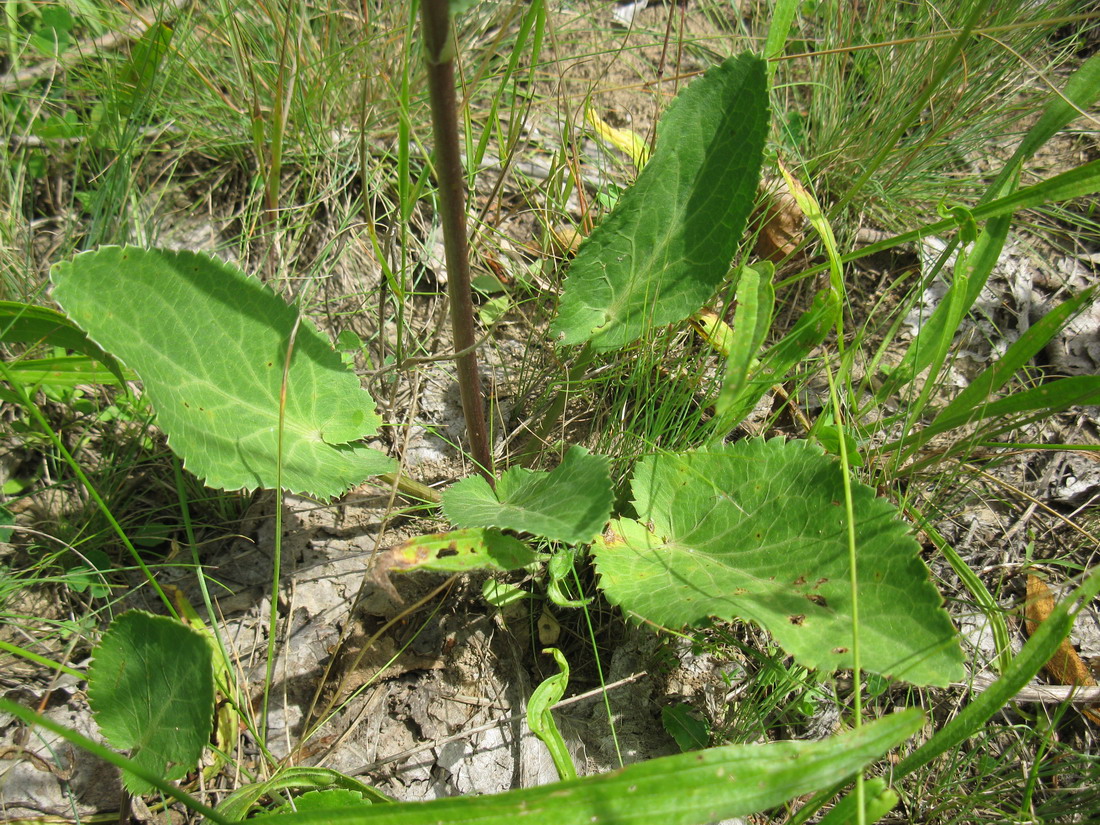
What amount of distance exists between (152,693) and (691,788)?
79 cm

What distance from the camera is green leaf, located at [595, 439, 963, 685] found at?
1.00 meters

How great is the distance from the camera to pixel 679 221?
53.6 inches

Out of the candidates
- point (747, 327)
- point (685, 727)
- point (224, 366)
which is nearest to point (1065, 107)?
point (747, 327)

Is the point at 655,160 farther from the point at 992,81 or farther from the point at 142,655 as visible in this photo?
the point at 142,655

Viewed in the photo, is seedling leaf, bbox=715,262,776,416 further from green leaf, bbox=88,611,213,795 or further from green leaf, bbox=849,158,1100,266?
green leaf, bbox=88,611,213,795

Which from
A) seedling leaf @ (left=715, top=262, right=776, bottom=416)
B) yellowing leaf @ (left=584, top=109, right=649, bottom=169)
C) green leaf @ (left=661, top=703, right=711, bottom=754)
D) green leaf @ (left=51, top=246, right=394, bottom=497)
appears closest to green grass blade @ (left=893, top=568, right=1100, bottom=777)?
green leaf @ (left=661, top=703, right=711, bottom=754)

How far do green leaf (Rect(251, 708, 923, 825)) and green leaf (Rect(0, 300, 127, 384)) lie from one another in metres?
0.89

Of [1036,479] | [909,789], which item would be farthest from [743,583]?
[1036,479]

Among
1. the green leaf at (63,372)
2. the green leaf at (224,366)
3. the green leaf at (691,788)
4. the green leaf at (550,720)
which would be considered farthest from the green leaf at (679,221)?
the green leaf at (63,372)

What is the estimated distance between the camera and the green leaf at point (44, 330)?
4.14ft

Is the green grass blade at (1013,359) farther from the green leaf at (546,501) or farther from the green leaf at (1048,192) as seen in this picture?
the green leaf at (546,501)

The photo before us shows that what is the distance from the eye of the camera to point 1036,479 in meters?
1.61

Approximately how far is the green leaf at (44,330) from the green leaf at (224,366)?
0.36 feet

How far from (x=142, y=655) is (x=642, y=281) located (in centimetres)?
100
